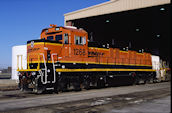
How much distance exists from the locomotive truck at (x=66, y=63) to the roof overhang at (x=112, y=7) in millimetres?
5294

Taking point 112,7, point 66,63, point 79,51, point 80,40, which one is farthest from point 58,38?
point 112,7

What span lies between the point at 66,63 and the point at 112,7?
34.6 ft

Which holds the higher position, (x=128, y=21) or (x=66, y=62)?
(x=128, y=21)

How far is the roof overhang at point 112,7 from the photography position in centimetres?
1923

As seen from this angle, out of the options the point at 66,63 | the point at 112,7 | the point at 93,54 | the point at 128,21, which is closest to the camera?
the point at 66,63

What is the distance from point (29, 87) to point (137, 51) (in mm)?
11569

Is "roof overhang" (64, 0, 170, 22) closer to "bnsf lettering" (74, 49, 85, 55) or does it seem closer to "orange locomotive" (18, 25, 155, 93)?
"orange locomotive" (18, 25, 155, 93)

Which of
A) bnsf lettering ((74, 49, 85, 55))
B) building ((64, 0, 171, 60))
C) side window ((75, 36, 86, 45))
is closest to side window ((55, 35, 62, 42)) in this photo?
side window ((75, 36, 86, 45))

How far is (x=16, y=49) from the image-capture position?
26062 millimetres

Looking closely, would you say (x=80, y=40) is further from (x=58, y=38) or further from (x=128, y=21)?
(x=128, y=21)

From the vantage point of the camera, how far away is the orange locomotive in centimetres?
Answer: 1234

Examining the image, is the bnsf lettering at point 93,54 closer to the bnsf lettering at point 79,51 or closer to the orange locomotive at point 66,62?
the orange locomotive at point 66,62

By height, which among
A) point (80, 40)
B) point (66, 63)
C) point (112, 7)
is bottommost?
point (66, 63)

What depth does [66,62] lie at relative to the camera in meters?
13.3
